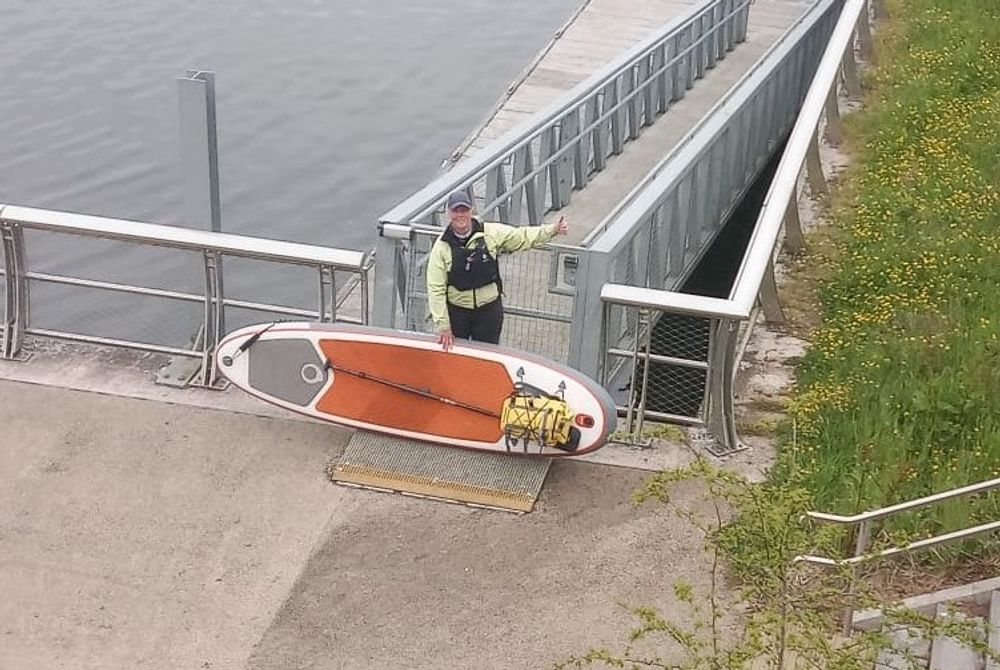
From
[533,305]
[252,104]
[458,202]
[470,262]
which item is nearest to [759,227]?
[533,305]

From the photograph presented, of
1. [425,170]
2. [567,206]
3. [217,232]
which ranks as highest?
[217,232]

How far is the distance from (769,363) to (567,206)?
482cm

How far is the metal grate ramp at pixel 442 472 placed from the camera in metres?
8.64

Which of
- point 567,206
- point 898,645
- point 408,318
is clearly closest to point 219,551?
point 408,318

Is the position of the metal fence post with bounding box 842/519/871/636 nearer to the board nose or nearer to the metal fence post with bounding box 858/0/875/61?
the board nose

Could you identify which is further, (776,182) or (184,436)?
(776,182)

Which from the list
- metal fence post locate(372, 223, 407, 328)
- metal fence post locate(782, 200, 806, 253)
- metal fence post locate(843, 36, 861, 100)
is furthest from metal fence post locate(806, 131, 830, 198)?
metal fence post locate(372, 223, 407, 328)

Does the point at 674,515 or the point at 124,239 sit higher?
the point at 124,239

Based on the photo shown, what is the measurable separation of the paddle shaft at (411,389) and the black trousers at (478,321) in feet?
1.43

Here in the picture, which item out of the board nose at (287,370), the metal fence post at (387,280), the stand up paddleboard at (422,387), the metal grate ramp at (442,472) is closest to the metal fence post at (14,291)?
the stand up paddleboard at (422,387)

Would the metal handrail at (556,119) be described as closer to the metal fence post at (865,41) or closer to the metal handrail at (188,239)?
the metal handrail at (188,239)

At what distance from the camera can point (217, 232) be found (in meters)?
10.1

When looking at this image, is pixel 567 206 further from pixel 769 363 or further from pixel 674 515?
pixel 674 515

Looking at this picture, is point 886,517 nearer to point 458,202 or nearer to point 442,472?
point 442,472
